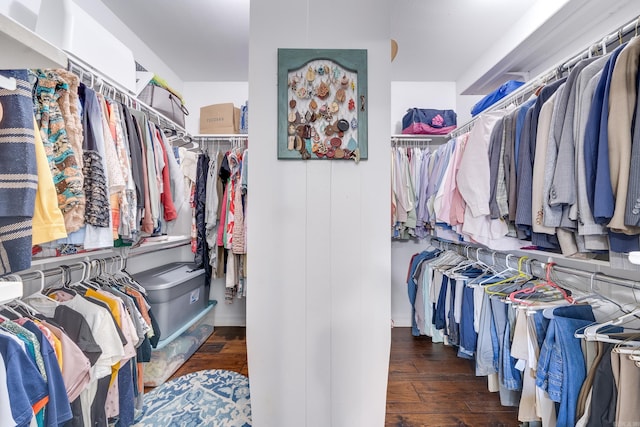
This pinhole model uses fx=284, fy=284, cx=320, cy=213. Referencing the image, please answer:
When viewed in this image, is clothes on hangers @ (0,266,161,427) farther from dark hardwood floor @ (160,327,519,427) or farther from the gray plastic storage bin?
dark hardwood floor @ (160,327,519,427)

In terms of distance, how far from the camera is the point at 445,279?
2072mm

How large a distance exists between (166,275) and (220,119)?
147cm

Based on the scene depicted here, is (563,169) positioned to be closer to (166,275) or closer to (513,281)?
(513,281)

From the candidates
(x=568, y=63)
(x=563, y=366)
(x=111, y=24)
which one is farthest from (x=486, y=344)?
(x=111, y=24)

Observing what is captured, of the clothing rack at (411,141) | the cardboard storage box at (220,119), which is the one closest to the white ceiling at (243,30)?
the cardboard storage box at (220,119)

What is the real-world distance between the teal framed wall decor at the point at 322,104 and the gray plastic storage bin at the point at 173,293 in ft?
4.69

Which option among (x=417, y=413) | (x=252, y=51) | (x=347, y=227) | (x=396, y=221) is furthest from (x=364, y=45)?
(x=417, y=413)

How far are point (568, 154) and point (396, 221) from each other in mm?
1520

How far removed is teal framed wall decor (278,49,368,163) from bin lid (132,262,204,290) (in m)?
1.41

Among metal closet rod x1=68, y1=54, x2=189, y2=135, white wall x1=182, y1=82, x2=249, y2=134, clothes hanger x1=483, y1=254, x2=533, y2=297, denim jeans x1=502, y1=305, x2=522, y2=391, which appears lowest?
denim jeans x1=502, y1=305, x2=522, y2=391

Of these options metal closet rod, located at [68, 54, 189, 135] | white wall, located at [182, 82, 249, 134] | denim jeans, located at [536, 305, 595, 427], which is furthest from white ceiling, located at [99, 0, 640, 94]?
denim jeans, located at [536, 305, 595, 427]

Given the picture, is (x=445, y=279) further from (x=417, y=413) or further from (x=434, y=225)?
(x=417, y=413)

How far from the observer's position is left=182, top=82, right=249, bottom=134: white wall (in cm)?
292

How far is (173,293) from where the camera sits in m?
1.98
